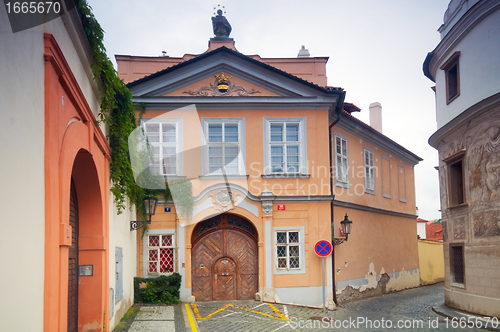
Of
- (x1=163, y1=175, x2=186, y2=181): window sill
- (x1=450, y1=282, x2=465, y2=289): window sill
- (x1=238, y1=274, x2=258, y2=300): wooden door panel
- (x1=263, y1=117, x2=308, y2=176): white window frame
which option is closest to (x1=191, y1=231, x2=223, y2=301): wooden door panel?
(x1=238, y1=274, x2=258, y2=300): wooden door panel

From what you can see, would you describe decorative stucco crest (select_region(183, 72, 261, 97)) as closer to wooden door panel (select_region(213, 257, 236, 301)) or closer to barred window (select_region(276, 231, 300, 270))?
barred window (select_region(276, 231, 300, 270))

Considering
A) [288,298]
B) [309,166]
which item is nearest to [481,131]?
[309,166]

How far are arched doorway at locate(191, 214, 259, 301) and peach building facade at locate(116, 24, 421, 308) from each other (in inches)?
1.3

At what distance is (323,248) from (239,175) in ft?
11.6

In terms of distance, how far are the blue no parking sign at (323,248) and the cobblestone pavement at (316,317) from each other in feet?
5.75

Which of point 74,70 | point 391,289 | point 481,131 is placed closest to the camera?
point 74,70

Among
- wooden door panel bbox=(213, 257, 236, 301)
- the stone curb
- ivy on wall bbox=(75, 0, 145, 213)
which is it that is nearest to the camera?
ivy on wall bbox=(75, 0, 145, 213)

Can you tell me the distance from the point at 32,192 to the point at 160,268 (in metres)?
11.4

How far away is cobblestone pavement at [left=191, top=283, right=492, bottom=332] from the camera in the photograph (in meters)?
12.5

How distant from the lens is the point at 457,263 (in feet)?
52.9

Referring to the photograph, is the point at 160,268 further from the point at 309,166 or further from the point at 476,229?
the point at 476,229

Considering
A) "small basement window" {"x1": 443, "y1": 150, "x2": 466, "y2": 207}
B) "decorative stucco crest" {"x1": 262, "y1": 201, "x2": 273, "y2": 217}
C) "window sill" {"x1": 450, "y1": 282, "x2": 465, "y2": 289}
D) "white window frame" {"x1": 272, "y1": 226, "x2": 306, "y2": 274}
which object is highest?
"small basement window" {"x1": 443, "y1": 150, "x2": 466, "y2": 207}

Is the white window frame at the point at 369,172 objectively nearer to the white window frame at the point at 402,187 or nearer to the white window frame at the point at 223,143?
the white window frame at the point at 402,187

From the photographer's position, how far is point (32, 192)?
5.05 metres
